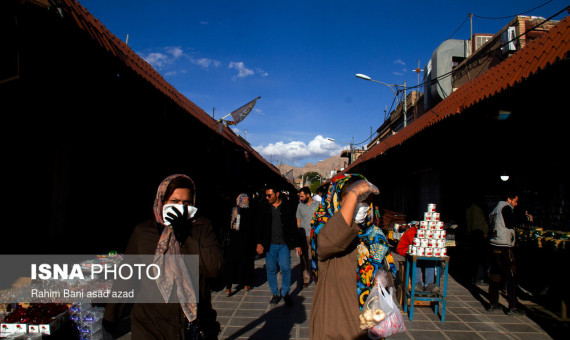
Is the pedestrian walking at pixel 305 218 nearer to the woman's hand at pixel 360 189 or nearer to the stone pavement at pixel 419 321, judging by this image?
the stone pavement at pixel 419 321

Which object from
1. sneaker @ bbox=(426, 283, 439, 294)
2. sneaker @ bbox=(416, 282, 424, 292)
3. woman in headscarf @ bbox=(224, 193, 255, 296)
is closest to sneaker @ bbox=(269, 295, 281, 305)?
woman in headscarf @ bbox=(224, 193, 255, 296)

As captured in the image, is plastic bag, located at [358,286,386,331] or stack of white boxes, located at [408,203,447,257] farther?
stack of white boxes, located at [408,203,447,257]

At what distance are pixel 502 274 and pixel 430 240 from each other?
1.48 meters

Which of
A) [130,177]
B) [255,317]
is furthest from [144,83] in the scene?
[255,317]

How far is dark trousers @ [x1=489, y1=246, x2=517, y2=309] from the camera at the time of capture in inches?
210

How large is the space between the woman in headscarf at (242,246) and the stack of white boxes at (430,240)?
9.74ft

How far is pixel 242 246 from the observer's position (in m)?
6.69

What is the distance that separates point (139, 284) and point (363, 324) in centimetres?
148

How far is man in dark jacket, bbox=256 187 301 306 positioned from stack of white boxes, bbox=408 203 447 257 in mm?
1955

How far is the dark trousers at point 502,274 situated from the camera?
17.5 ft

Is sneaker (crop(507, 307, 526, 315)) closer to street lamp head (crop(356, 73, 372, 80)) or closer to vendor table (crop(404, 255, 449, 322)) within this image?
vendor table (crop(404, 255, 449, 322))

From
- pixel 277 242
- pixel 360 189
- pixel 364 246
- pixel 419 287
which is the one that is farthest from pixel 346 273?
pixel 419 287

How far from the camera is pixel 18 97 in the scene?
3.17 m

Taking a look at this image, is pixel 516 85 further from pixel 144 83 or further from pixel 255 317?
pixel 255 317
